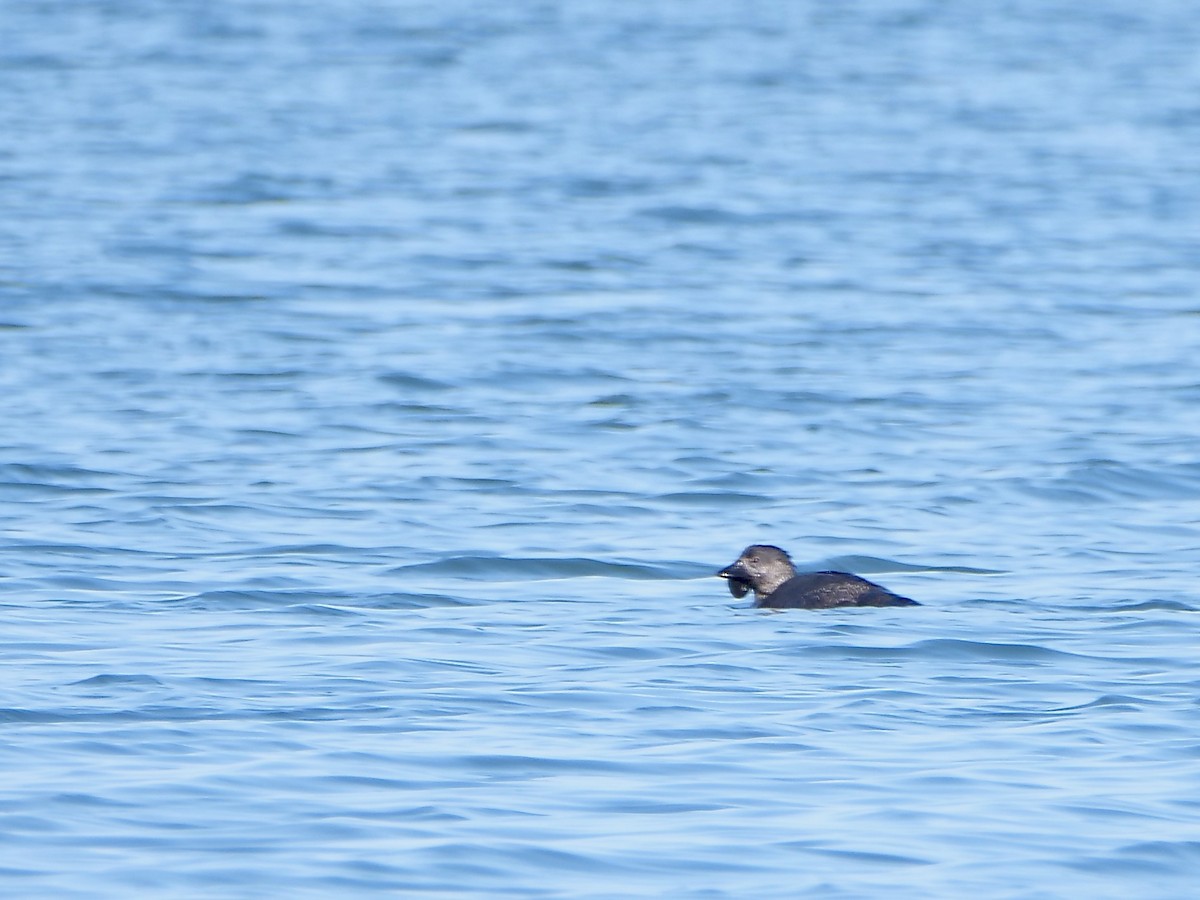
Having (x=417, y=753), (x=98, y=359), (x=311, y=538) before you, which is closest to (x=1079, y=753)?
(x=417, y=753)

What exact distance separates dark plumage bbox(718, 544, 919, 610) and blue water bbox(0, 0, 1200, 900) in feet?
0.28

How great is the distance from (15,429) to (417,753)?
7.59 meters

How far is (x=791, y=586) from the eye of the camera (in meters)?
10.6

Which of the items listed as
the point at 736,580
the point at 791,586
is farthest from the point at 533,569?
the point at 791,586

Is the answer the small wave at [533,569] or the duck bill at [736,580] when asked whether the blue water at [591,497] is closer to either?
the small wave at [533,569]

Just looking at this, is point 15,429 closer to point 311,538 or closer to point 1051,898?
point 311,538

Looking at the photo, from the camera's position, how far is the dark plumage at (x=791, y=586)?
1038cm

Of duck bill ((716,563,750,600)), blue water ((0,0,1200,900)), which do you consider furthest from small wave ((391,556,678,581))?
duck bill ((716,563,750,600))

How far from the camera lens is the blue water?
732 centimetres

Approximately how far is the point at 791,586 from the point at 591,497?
3008 millimetres

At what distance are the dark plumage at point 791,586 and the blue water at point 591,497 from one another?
0.09 meters

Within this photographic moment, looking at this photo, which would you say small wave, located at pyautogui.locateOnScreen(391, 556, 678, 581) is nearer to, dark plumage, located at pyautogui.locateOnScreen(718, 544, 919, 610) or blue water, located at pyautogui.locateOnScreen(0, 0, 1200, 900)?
blue water, located at pyautogui.locateOnScreen(0, 0, 1200, 900)

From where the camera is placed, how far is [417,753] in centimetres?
797

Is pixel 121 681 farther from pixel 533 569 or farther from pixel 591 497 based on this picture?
pixel 591 497
